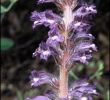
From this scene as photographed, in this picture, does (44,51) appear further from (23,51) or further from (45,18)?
(23,51)

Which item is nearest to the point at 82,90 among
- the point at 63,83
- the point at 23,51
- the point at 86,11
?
the point at 63,83

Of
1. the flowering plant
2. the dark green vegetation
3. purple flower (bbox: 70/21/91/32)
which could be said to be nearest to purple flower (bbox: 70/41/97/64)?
the flowering plant

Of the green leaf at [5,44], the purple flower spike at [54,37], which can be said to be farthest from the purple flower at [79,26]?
the green leaf at [5,44]

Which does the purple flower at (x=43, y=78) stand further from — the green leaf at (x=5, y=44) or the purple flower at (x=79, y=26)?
the green leaf at (x=5, y=44)

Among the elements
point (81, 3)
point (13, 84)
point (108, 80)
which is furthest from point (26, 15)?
point (81, 3)

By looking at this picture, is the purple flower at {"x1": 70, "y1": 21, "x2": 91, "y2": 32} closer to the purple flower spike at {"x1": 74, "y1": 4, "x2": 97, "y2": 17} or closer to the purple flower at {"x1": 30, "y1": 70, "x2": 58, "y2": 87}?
the purple flower spike at {"x1": 74, "y1": 4, "x2": 97, "y2": 17}

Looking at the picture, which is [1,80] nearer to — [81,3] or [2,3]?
[2,3]
